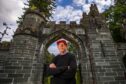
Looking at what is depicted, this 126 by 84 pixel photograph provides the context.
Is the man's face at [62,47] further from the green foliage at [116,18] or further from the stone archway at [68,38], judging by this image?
the green foliage at [116,18]

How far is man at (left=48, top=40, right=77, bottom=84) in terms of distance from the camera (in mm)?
2350

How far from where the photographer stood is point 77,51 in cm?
912

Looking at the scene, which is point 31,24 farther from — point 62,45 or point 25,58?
point 62,45

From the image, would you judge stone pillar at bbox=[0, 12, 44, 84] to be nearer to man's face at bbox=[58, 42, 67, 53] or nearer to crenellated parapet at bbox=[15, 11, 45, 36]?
crenellated parapet at bbox=[15, 11, 45, 36]

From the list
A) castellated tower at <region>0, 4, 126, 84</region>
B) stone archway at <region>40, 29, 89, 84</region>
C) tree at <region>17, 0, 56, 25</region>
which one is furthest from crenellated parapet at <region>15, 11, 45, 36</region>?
tree at <region>17, 0, 56, 25</region>

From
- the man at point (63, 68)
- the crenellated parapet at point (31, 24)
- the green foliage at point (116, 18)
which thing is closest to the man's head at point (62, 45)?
the man at point (63, 68)

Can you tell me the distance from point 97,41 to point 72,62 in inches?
275

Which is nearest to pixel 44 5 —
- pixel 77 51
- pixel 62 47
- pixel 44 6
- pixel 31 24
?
pixel 44 6

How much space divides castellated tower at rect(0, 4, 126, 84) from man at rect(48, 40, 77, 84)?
5.70m

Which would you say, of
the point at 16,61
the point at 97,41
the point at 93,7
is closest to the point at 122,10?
the point at 93,7

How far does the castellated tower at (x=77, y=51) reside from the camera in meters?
7.90

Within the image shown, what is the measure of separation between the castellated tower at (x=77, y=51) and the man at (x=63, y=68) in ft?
18.7

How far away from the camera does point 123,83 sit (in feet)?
25.6

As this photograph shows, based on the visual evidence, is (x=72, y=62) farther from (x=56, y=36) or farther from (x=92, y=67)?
(x=56, y=36)
